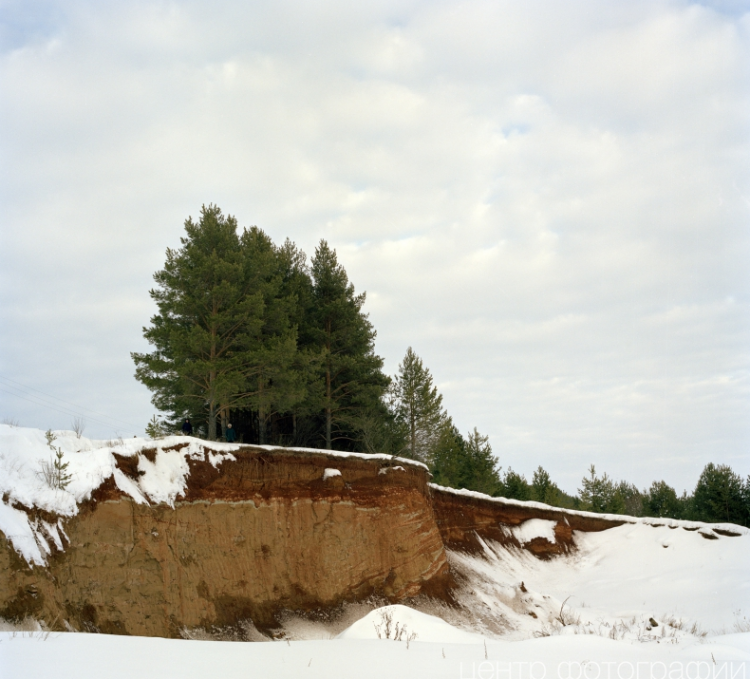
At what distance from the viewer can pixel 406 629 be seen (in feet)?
46.4

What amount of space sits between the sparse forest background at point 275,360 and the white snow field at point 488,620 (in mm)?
5328

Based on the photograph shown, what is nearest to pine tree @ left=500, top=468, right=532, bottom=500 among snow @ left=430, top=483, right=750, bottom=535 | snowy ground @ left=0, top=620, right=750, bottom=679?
snow @ left=430, top=483, right=750, bottom=535

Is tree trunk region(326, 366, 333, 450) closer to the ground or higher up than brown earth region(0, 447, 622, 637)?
higher up

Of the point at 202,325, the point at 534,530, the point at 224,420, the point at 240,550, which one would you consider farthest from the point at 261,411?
the point at 534,530

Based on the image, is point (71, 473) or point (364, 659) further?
point (71, 473)

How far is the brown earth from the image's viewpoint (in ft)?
55.0

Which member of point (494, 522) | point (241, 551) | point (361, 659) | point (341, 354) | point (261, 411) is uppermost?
point (341, 354)

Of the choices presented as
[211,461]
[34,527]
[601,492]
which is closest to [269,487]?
[211,461]

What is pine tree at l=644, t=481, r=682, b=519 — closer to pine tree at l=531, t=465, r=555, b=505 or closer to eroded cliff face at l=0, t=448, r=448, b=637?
pine tree at l=531, t=465, r=555, b=505

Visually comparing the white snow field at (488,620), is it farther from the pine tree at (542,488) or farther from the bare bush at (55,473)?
the pine tree at (542,488)

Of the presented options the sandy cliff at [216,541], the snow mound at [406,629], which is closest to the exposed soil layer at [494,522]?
the sandy cliff at [216,541]

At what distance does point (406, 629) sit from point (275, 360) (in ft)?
51.8

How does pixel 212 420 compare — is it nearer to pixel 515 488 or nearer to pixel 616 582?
pixel 616 582

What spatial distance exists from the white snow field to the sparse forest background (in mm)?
5328
